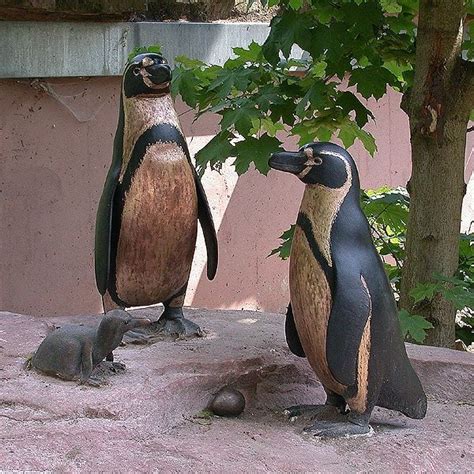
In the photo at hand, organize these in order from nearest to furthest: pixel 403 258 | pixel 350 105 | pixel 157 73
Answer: pixel 157 73 → pixel 350 105 → pixel 403 258

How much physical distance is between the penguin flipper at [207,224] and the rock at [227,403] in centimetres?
55

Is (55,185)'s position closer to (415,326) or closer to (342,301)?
(415,326)

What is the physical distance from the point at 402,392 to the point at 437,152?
1.12 metres

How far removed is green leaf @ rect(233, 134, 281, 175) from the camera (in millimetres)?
2912

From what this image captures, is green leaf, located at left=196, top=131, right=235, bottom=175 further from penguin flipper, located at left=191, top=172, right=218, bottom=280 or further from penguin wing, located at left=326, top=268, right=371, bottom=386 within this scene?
penguin wing, located at left=326, top=268, right=371, bottom=386

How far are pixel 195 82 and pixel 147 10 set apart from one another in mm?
1159

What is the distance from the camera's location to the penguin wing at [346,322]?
2174 millimetres

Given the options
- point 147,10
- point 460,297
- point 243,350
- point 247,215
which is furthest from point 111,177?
point 247,215

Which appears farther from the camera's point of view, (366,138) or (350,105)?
(366,138)

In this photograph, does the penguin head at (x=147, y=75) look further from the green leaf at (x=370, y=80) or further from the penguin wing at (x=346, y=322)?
the penguin wing at (x=346, y=322)

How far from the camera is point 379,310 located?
2217 mm

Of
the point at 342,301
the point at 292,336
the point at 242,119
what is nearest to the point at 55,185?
the point at 242,119

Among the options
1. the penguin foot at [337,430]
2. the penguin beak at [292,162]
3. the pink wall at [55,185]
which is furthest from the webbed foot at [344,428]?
the pink wall at [55,185]

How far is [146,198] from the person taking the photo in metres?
2.64
